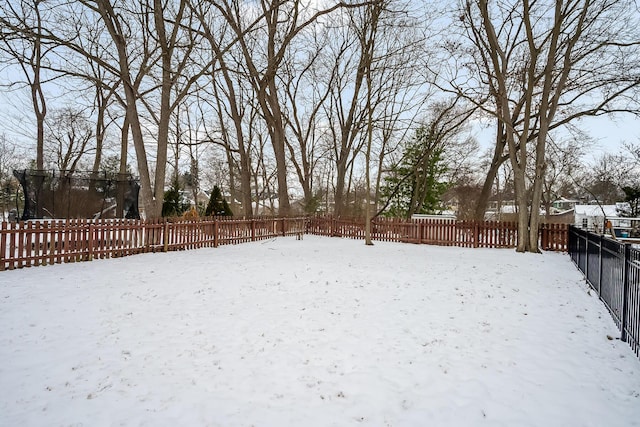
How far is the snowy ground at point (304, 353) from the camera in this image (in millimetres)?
3084

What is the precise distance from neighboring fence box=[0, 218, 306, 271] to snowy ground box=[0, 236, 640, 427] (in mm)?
1351

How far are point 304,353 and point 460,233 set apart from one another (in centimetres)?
1312

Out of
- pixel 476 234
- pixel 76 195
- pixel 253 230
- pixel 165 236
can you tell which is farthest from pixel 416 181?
pixel 76 195

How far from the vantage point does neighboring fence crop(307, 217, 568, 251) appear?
14.2 meters

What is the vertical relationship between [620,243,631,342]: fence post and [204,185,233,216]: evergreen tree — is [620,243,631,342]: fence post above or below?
below

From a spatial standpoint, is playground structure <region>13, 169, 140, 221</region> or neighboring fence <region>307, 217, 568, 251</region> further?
playground structure <region>13, 169, 140, 221</region>

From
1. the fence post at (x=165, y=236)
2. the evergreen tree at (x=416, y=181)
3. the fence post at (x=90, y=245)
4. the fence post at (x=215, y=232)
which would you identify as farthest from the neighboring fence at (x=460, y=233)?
the fence post at (x=90, y=245)

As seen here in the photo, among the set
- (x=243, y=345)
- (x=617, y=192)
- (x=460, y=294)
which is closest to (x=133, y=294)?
(x=243, y=345)

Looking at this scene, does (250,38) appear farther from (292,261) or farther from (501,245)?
(501,245)

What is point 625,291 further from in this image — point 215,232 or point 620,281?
point 215,232

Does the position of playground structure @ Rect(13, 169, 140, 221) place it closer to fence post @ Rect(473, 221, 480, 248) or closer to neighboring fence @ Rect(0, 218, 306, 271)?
neighboring fence @ Rect(0, 218, 306, 271)

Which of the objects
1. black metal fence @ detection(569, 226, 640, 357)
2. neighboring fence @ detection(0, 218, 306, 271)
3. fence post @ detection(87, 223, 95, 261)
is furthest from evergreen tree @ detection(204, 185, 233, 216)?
black metal fence @ detection(569, 226, 640, 357)

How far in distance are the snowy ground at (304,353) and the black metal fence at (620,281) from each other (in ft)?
0.81

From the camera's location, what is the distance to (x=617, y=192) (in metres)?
37.2
